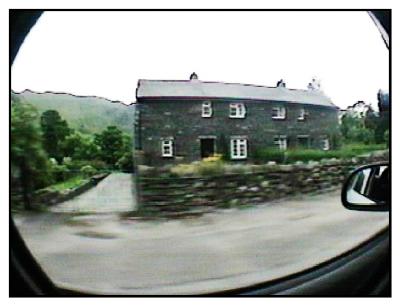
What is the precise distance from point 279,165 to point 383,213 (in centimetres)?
46

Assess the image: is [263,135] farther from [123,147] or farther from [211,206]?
[123,147]

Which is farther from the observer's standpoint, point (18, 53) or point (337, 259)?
point (337, 259)

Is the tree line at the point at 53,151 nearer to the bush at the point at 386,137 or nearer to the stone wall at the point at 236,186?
the stone wall at the point at 236,186

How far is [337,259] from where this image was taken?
2.31 meters

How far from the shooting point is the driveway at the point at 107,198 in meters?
2.23

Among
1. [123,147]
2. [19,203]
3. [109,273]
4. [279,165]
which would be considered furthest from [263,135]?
[19,203]

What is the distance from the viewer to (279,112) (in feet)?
7.56

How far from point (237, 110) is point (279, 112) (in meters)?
0.17

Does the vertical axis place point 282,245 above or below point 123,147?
below

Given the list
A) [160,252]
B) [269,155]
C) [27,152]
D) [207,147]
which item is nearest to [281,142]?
[269,155]

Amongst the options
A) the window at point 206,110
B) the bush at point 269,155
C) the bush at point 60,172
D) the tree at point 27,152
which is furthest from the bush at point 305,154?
the tree at point 27,152

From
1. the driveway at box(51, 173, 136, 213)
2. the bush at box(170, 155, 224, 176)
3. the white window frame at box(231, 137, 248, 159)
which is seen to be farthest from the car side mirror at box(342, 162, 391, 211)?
the driveway at box(51, 173, 136, 213)

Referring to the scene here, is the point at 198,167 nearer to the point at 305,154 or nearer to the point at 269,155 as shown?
the point at 269,155

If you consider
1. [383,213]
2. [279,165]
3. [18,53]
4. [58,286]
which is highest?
[18,53]
